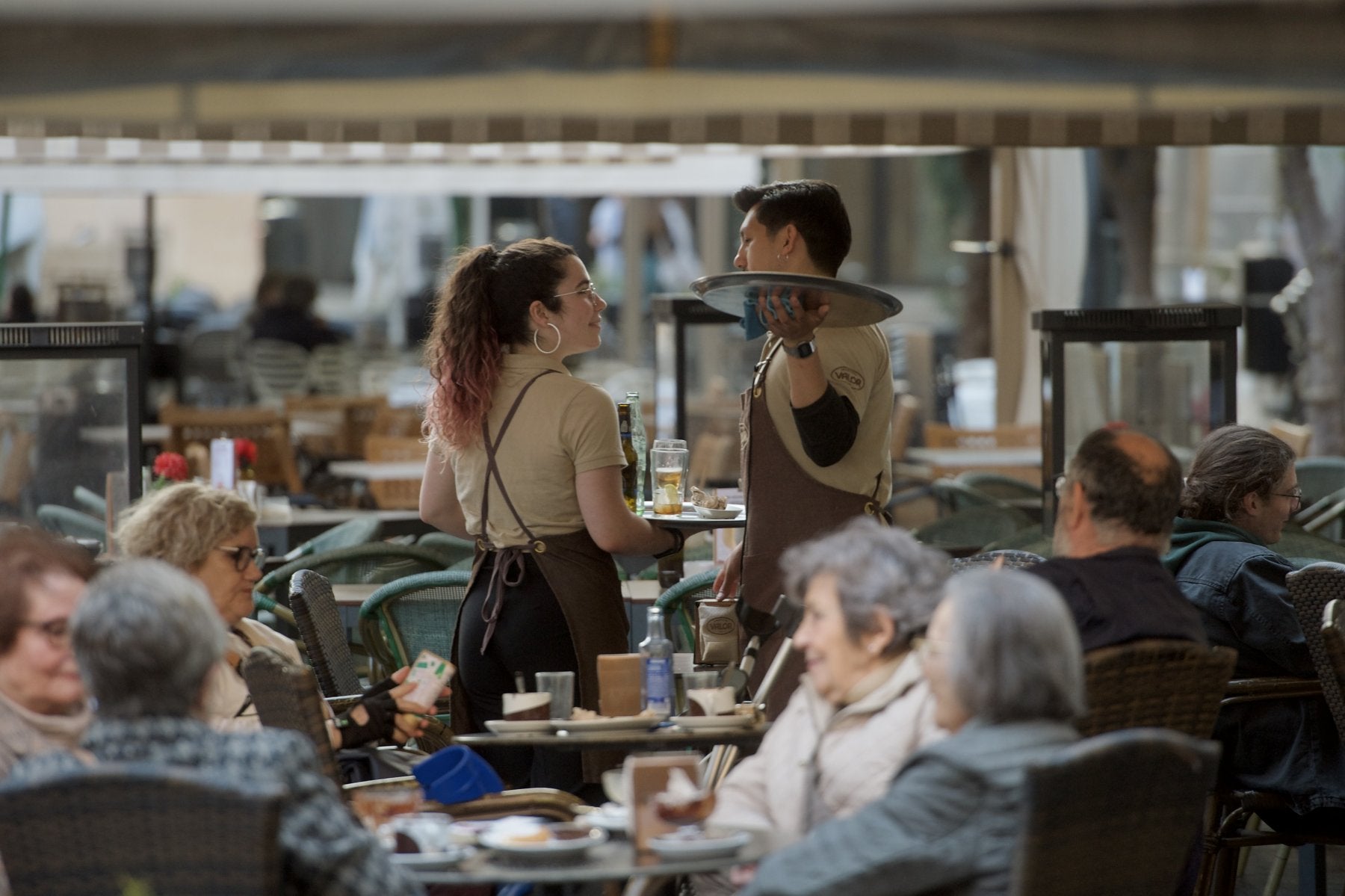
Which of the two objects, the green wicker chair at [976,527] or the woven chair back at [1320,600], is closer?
the woven chair back at [1320,600]

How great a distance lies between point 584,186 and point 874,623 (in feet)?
28.6

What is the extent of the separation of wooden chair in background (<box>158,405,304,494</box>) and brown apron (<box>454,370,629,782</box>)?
590 cm

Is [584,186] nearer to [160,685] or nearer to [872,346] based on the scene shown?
[872,346]

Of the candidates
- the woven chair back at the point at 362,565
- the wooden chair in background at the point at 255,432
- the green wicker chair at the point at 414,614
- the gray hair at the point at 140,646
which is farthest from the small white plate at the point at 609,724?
the wooden chair in background at the point at 255,432

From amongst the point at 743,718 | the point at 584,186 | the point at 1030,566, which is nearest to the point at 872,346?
the point at 1030,566

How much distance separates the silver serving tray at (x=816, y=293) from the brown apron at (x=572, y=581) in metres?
0.54

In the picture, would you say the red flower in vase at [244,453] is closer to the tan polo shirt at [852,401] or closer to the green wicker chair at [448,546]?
the green wicker chair at [448,546]

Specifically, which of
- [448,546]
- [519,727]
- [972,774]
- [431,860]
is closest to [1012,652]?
[972,774]

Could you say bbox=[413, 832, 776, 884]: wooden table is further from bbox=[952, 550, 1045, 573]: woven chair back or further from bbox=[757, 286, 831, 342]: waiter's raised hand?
bbox=[952, 550, 1045, 573]: woven chair back

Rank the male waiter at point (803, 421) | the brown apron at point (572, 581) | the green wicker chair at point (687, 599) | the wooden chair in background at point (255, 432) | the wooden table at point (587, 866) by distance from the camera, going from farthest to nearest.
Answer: the wooden chair in background at point (255, 432) → the green wicker chair at point (687, 599) → the brown apron at point (572, 581) → the male waiter at point (803, 421) → the wooden table at point (587, 866)

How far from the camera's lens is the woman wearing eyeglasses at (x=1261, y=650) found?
4430 mm

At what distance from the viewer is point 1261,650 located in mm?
4516

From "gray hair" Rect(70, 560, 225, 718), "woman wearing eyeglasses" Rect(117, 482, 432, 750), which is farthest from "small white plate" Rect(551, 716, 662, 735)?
"gray hair" Rect(70, 560, 225, 718)

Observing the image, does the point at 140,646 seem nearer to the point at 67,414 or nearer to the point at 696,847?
the point at 696,847
